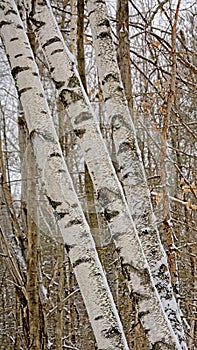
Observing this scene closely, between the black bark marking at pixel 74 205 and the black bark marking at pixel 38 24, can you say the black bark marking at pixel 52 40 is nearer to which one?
the black bark marking at pixel 38 24

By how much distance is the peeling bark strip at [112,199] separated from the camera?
133 centimetres

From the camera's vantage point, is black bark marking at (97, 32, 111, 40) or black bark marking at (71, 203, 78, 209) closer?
black bark marking at (71, 203, 78, 209)

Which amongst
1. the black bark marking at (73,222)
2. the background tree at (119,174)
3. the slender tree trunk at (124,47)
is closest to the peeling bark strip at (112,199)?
the black bark marking at (73,222)

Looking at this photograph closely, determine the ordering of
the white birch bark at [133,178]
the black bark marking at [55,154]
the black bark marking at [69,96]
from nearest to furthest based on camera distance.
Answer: the black bark marking at [55,154], the black bark marking at [69,96], the white birch bark at [133,178]

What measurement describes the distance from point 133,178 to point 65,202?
1.16ft

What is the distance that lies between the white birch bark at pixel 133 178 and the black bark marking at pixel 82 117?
17cm

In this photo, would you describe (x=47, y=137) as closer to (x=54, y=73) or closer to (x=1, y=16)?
(x=54, y=73)

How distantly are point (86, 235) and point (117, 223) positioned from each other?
114 millimetres

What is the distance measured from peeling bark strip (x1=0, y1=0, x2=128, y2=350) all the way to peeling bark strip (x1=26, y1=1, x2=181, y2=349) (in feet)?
0.28

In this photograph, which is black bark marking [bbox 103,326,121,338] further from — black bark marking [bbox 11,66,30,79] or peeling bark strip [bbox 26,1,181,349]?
black bark marking [bbox 11,66,30,79]

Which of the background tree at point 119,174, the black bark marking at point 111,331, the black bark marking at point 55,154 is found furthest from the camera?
the background tree at point 119,174

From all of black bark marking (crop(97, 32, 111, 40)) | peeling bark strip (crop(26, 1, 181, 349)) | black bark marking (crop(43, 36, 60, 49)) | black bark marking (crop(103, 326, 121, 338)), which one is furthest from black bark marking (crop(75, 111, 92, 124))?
black bark marking (crop(103, 326, 121, 338))

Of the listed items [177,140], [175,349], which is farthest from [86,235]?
[177,140]

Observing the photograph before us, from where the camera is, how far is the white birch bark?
1585mm
